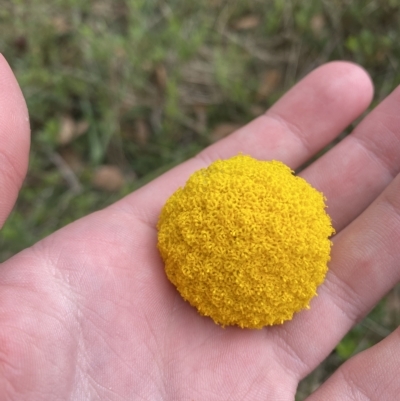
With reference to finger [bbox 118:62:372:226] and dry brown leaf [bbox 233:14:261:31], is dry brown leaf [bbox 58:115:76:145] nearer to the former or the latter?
finger [bbox 118:62:372:226]

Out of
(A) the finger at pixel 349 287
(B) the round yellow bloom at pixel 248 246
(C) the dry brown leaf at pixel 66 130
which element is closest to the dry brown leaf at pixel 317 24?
(A) the finger at pixel 349 287

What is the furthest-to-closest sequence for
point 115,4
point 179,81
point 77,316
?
point 115,4 → point 179,81 → point 77,316

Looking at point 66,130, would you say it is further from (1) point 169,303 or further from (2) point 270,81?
A: (1) point 169,303

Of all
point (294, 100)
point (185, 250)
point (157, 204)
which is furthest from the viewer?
point (294, 100)

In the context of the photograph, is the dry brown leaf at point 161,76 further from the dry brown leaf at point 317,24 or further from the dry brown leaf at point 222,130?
the dry brown leaf at point 317,24

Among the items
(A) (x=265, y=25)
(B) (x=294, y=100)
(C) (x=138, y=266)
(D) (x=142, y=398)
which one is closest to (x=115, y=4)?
(A) (x=265, y=25)

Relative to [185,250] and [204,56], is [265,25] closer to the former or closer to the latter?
[204,56]

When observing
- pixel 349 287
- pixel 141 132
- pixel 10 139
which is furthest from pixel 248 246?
pixel 141 132
